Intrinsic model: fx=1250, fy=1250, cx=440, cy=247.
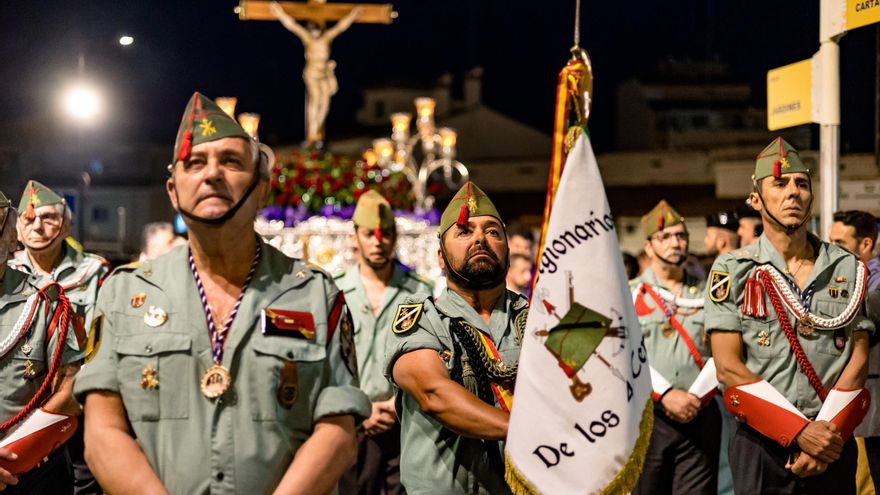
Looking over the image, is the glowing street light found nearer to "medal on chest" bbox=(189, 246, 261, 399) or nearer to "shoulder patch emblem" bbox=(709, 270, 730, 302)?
"shoulder patch emblem" bbox=(709, 270, 730, 302)

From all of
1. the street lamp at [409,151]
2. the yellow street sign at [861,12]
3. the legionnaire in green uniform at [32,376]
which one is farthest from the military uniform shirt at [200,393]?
the street lamp at [409,151]

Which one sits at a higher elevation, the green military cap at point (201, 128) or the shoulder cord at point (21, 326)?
the green military cap at point (201, 128)

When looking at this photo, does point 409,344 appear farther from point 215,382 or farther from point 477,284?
point 215,382

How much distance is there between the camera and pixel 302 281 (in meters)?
4.04

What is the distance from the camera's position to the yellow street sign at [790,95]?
8.30 metres

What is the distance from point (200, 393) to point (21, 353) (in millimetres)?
2071

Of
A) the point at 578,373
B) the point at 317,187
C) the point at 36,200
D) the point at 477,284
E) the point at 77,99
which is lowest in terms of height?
the point at 578,373

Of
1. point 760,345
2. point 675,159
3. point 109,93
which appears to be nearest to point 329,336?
point 760,345

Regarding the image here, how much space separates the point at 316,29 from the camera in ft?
63.7

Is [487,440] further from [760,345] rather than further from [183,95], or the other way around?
[183,95]

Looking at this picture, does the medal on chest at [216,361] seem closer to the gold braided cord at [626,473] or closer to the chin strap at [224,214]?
the chin strap at [224,214]

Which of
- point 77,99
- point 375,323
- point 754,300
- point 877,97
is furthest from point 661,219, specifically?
point 77,99

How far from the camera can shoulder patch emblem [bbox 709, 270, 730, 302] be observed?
598cm

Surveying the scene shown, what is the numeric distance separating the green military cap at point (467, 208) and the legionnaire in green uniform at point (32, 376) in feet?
6.23
